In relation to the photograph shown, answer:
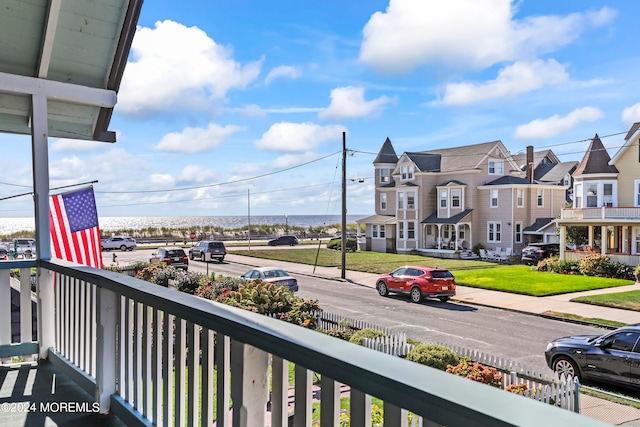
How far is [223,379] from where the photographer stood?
1881 millimetres

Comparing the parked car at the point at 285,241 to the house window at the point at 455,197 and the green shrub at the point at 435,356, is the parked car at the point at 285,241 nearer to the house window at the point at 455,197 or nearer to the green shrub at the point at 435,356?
the house window at the point at 455,197

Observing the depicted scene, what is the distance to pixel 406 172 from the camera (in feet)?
125

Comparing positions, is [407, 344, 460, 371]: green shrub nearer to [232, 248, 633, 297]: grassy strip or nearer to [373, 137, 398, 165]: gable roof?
[232, 248, 633, 297]: grassy strip

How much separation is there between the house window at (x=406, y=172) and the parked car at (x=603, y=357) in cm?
2907

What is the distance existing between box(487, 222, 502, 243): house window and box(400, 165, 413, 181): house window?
6.79 m

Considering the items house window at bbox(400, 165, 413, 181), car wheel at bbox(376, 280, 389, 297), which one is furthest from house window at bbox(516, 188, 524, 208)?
car wheel at bbox(376, 280, 389, 297)

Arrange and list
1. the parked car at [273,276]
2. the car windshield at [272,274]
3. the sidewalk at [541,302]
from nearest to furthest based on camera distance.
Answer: the sidewalk at [541,302] → the parked car at [273,276] → the car windshield at [272,274]

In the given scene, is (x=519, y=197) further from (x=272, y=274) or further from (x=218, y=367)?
(x=218, y=367)

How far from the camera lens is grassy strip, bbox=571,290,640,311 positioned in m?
15.5

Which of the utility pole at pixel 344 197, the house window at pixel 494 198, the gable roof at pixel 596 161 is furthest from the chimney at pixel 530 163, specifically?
the utility pole at pixel 344 197

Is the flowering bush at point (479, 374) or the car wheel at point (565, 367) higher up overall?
the flowering bush at point (479, 374)

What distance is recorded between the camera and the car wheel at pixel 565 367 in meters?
9.05

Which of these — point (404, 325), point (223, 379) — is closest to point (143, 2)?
point (223, 379)

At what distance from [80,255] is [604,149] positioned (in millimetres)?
28840
